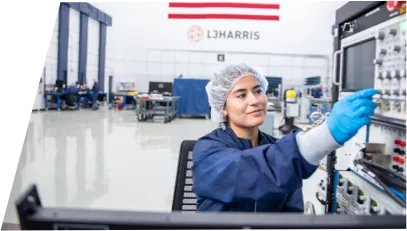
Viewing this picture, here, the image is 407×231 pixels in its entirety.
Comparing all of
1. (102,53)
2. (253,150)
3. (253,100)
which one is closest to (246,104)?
(253,100)

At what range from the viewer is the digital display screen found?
4.72 feet

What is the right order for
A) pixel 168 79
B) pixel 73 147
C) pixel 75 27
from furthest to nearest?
1. pixel 168 79
2. pixel 75 27
3. pixel 73 147

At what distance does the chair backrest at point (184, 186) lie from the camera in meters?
1.56

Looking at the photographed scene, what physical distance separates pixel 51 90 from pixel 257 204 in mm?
11849

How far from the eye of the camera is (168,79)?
1578cm

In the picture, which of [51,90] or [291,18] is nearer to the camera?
[51,90]

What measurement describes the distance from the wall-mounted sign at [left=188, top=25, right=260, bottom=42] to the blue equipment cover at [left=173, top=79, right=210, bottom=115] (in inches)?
159

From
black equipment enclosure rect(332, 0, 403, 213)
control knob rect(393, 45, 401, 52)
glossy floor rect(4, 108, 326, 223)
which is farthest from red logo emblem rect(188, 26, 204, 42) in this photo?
control knob rect(393, 45, 401, 52)

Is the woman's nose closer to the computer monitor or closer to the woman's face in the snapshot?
the woman's face

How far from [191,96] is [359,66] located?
9692mm

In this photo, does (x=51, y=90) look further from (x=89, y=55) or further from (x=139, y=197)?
(x=139, y=197)

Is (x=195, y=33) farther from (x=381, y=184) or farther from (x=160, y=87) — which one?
(x=381, y=184)

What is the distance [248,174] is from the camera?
1.01 m

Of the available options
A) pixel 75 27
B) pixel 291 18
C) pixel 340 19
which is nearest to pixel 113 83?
pixel 75 27
